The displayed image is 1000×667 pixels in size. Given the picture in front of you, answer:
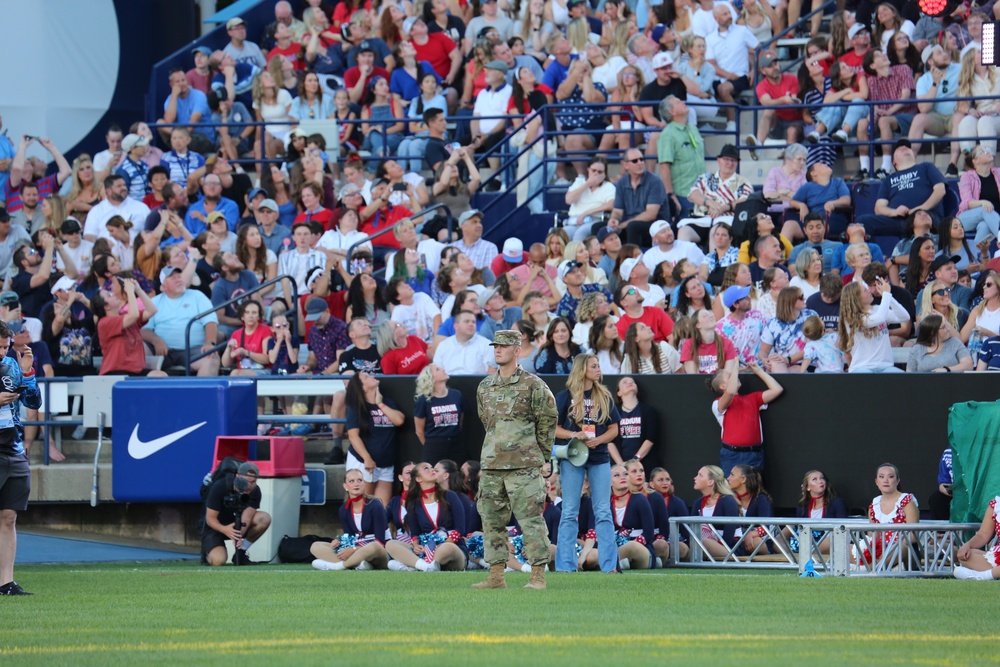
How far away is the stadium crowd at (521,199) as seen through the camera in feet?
57.8

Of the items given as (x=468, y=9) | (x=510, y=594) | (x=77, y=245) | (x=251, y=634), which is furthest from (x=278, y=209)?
(x=251, y=634)

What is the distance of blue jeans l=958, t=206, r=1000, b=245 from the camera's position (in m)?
18.8

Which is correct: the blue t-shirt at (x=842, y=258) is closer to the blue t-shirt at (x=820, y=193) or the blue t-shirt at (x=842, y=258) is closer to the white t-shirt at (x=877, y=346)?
the blue t-shirt at (x=820, y=193)

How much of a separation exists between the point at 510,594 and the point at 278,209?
1184cm

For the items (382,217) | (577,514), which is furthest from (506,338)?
(382,217)

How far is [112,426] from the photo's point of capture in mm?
18797

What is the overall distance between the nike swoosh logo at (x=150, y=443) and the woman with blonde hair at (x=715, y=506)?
18.8ft

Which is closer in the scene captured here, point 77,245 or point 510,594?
point 510,594

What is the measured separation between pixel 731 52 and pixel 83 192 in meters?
9.44

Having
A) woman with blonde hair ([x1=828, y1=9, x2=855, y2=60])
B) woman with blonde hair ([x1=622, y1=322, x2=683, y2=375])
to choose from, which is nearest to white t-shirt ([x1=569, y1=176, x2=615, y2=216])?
woman with blonde hair ([x1=828, y1=9, x2=855, y2=60])

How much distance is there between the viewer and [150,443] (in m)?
18.6

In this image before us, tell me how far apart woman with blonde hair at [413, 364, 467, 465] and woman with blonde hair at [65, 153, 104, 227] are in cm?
787

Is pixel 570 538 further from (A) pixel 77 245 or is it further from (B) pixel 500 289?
(A) pixel 77 245

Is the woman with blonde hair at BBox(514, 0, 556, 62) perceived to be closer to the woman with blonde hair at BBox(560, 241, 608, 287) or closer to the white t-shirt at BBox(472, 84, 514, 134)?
the white t-shirt at BBox(472, 84, 514, 134)
